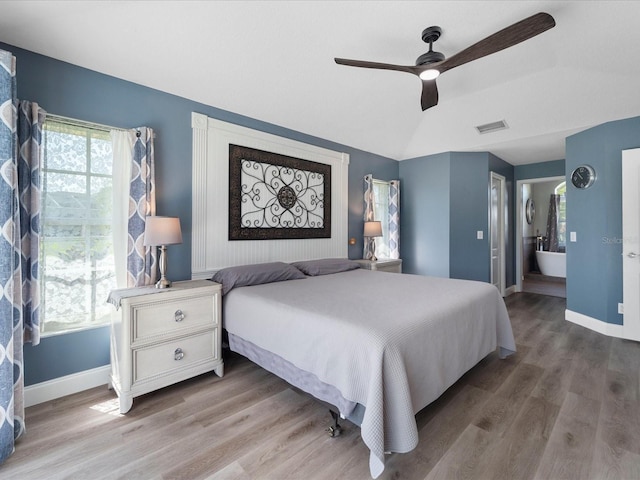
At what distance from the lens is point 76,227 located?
2268 millimetres

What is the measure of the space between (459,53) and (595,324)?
11.7ft

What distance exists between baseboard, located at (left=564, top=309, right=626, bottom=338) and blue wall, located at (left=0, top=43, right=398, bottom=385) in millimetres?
4496

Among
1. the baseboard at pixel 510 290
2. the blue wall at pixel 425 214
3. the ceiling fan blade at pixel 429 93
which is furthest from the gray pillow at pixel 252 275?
the baseboard at pixel 510 290

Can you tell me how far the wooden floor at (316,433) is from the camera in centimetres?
148

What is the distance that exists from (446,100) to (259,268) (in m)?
2.77

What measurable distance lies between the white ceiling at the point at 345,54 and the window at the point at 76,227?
1.96 feet

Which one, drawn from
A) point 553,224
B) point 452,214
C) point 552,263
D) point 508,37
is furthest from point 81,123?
point 553,224

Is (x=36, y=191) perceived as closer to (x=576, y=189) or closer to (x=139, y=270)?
(x=139, y=270)

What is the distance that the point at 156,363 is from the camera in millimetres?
2115

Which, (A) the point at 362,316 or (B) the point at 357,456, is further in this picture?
(A) the point at 362,316

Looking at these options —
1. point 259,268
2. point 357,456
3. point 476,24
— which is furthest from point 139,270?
point 476,24

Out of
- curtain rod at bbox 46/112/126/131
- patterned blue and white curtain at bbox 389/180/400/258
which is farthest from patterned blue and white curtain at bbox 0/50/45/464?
patterned blue and white curtain at bbox 389/180/400/258

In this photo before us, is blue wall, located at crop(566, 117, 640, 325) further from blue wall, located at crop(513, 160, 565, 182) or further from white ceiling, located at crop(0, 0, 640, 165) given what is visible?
blue wall, located at crop(513, 160, 565, 182)

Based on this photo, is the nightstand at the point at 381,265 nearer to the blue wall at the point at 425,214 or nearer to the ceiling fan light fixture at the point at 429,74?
the blue wall at the point at 425,214
